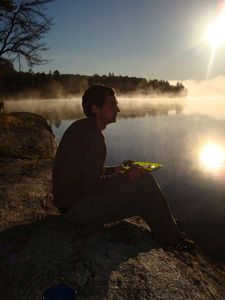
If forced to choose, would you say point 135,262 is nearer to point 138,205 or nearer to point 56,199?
point 138,205

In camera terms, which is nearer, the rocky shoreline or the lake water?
the rocky shoreline

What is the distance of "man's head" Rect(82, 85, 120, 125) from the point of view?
5.02 metres

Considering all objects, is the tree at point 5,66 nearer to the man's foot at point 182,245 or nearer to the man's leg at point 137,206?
the man's leg at point 137,206

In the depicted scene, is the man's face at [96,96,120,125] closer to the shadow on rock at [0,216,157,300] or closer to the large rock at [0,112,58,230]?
the shadow on rock at [0,216,157,300]

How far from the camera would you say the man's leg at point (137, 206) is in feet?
16.4

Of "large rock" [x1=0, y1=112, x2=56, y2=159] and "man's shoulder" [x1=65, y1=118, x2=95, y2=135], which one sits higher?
"man's shoulder" [x1=65, y1=118, x2=95, y2=135]

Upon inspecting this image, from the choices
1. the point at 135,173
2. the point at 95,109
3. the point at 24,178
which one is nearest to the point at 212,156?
the point at 24,178

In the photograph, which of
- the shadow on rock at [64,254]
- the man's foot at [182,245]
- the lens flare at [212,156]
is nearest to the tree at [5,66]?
the lens flare at [212,156]

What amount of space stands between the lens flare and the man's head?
8.53 meters

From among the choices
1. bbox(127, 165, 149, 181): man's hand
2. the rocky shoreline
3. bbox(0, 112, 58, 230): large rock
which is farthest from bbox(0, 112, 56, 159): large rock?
Result: bbox(127, 165, 149, 181): man's hand

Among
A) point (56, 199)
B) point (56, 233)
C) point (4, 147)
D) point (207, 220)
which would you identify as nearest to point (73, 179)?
point (56, 199)

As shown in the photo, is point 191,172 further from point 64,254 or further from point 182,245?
point 64,254

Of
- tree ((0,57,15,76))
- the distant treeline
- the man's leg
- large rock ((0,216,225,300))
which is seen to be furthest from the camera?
the distant treeline

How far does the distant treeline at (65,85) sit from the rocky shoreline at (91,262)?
68026 millimetres
